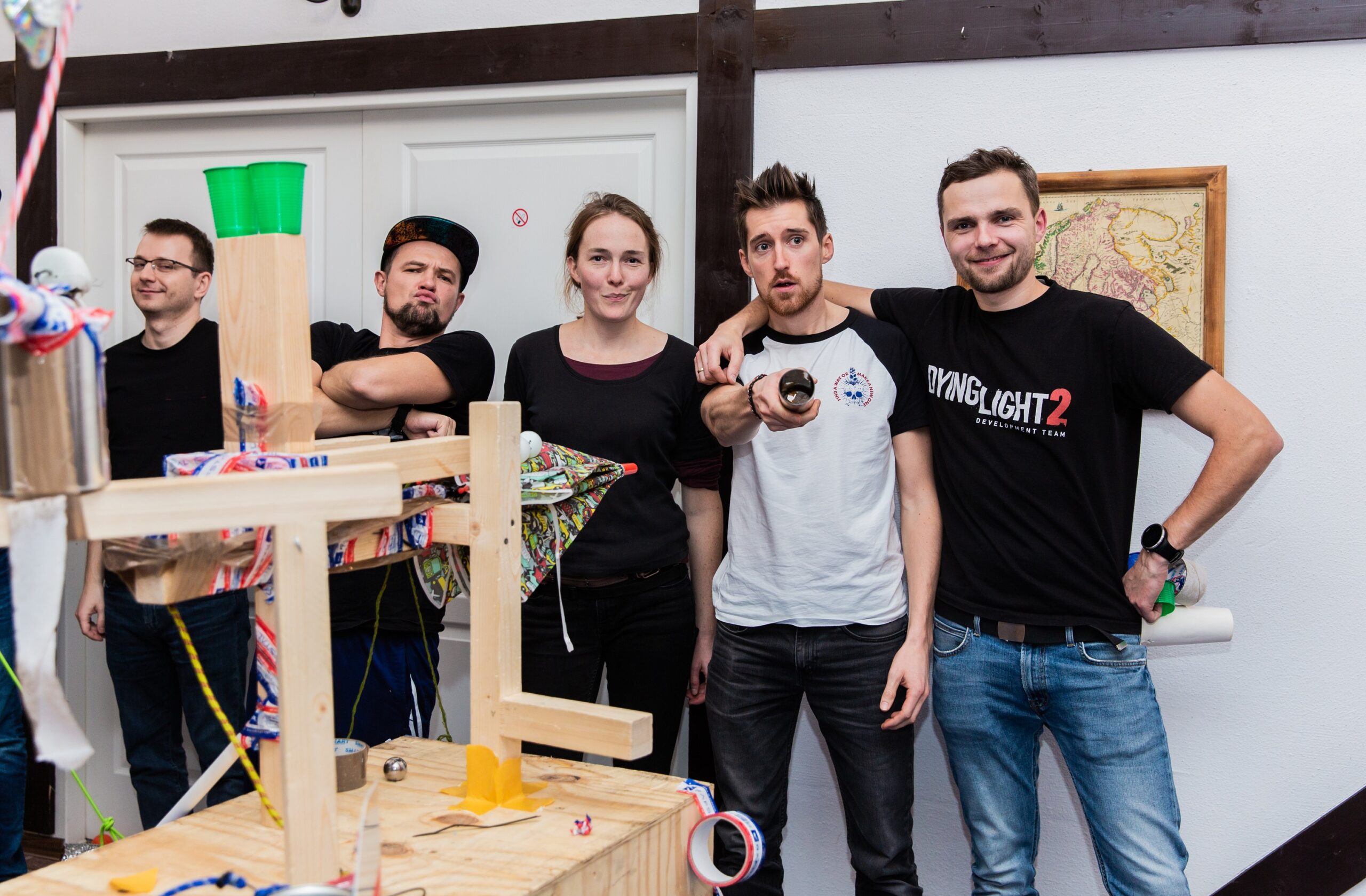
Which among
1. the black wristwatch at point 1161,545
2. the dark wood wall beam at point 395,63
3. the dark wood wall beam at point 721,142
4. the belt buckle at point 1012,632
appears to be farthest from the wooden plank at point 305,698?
the dark wood wall beam at point 395,63

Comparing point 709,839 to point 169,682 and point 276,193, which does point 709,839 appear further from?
point 169,682

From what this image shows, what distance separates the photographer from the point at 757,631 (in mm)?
1821

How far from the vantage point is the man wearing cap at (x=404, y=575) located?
2.00 m

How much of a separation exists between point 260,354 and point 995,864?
1421 mm

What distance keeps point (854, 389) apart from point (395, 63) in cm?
145

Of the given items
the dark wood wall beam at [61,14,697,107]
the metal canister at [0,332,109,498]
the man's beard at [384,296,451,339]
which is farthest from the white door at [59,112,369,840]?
the metal canister at [0,332,109,498]

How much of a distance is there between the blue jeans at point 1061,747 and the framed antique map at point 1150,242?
2.37 ft

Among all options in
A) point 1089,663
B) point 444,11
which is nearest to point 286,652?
point 1089,663

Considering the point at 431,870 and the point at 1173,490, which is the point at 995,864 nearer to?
the point at 1173,490

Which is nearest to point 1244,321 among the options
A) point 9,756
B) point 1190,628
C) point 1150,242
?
point 1150,242

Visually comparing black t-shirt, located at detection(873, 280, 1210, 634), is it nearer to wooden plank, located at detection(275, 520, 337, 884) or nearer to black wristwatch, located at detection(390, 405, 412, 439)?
black wristwatch, located at detection(390, 405, 412, 439)

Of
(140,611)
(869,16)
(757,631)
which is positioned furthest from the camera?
(140,611)

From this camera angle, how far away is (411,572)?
2057 millimetres

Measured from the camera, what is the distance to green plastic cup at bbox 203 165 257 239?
1122mm
